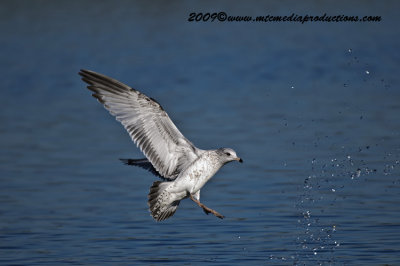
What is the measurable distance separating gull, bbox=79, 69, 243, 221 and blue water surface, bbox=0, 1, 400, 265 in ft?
2.36

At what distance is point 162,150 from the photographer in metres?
8.06

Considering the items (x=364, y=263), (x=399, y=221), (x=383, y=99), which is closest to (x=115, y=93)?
(x=364, y=263)

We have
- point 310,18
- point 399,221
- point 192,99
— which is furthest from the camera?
point 310,18

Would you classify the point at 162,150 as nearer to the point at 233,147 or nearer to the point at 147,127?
the point at 147,127

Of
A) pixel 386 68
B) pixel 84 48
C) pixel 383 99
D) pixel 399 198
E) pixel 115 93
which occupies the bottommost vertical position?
pixel 399 198

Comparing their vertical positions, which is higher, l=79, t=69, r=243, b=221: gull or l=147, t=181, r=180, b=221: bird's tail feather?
l=79, t=69, r=243, b=221: gull

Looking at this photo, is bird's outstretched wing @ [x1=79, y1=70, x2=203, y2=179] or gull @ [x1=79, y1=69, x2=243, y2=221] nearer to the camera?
gull @ [x1=79, y1=69, x2=243, y2=221]

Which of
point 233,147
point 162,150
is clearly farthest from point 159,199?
point 233,147

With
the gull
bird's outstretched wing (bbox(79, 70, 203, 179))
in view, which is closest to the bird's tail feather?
the gull

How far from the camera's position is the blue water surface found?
28.8 ft

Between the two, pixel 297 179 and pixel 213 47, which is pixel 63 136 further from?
pixel 213 47

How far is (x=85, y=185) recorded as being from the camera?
11.1 metres

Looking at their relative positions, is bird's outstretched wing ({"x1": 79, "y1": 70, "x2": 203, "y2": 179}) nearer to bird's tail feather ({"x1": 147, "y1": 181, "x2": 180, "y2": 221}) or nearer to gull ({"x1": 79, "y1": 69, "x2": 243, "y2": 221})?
gull ({"x1": 79, "y1": 69, "x2": 243, "y2": 221})

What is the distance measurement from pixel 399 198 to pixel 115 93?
3.84 m
